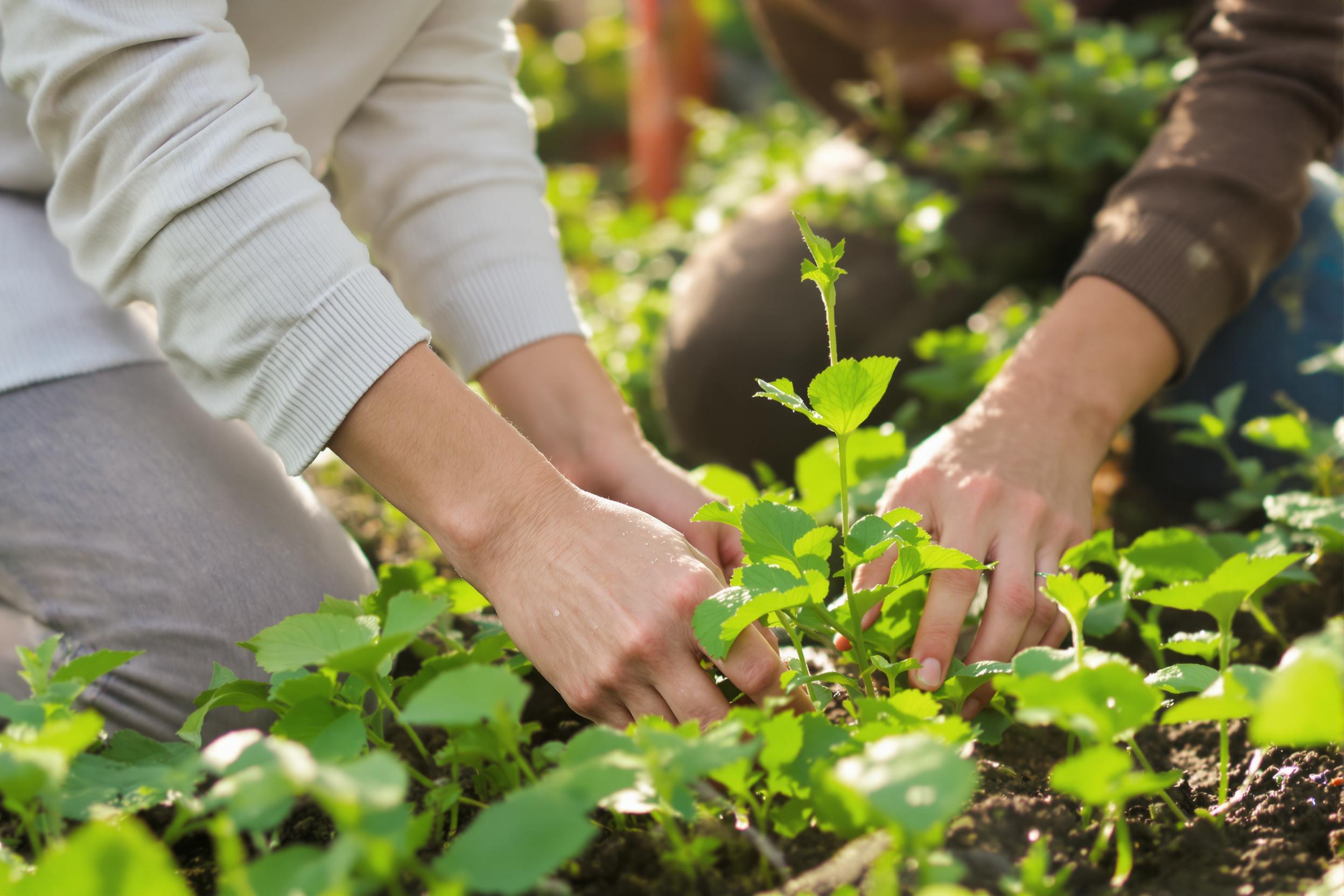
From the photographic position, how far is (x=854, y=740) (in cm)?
68

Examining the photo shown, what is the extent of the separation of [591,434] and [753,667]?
52 cm

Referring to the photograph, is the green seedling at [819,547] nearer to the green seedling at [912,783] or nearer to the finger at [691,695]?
the finger at [691,695]

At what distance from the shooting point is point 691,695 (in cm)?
82

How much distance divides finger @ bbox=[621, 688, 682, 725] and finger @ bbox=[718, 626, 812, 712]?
0.06 meters

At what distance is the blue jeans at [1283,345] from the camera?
158cm

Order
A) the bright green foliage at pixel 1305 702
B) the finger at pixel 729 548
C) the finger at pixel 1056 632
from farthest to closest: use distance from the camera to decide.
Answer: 1. the finger at pixel 729 548
2. the finger at pixel 1056 632
3. the bright green foliage at pixel 1305 702

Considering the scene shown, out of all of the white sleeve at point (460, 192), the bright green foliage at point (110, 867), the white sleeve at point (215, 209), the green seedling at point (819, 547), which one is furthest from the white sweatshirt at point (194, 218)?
the bright green foliage at point (110, 867)

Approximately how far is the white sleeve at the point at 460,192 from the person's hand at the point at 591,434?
0.12ft

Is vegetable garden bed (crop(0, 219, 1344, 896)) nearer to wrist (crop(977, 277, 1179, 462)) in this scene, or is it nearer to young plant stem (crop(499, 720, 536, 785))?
young plant stem (crop(499, 720, 536, 785))

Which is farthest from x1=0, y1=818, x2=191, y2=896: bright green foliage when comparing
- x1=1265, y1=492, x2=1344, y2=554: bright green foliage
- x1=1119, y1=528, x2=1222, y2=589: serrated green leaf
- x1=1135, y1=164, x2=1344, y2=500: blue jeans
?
x1=1135, y1=164, x2=1344, y2=500: blue jeans

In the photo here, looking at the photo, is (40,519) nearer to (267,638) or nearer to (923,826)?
(267,638)

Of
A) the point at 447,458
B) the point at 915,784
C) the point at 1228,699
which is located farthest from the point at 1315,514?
the point at 447,458

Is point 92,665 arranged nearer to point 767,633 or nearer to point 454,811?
point 454,811

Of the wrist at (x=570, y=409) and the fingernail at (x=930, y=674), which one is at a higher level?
the fingernail at (x=930, y=674)
